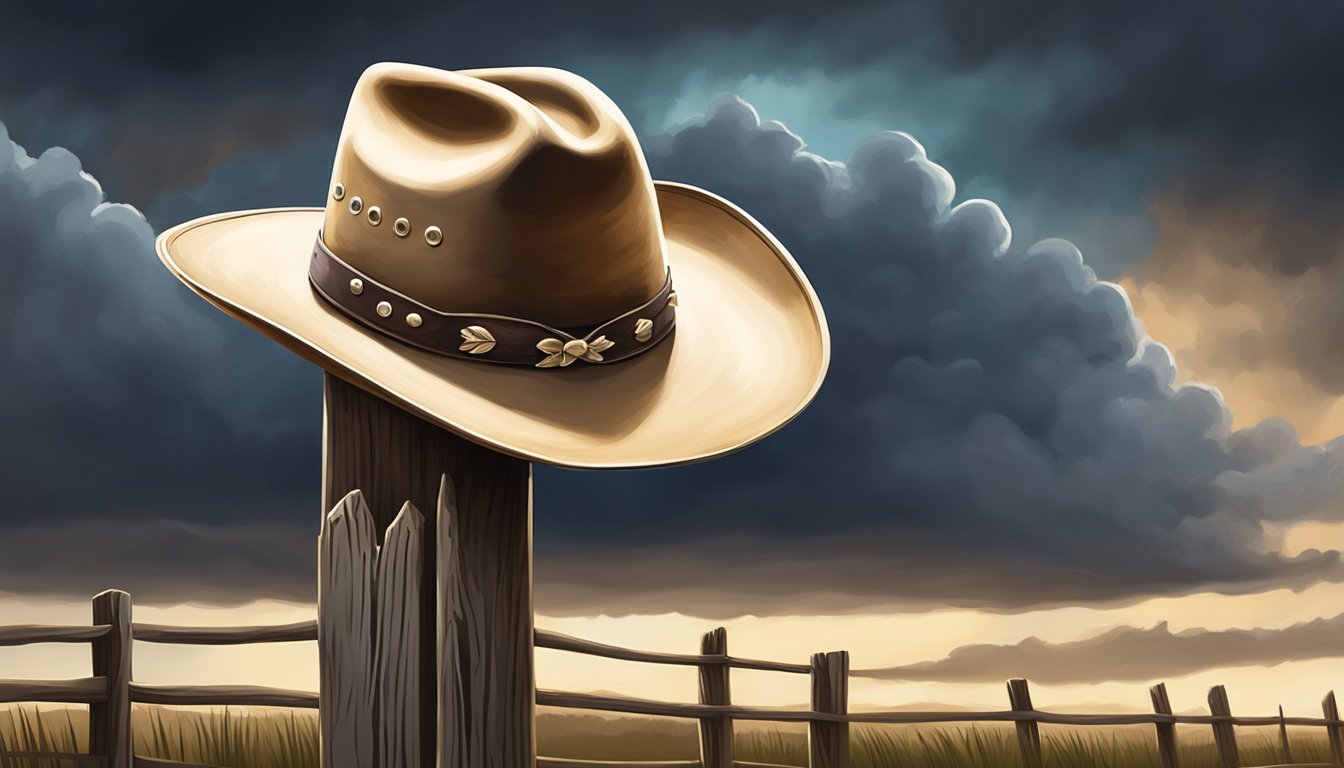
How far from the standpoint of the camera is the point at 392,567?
1986 millimetres

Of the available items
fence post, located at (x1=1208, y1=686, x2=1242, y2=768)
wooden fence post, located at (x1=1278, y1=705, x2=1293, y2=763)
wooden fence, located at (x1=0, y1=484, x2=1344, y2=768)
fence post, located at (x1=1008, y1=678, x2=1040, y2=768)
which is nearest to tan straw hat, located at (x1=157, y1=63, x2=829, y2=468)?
wooden fence, located at (x1=0, y1=484, x2=1344, y2=768)

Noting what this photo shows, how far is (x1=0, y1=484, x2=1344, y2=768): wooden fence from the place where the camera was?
Result: 1.99 meters

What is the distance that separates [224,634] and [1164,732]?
13.3ft

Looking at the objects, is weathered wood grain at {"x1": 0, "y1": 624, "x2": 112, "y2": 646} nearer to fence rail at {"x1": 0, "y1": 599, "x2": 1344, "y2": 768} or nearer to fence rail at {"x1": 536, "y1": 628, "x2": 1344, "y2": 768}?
fence rail at {"x1": 0, "y1": 599, "x2": 1344, "y2": 768}

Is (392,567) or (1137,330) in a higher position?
(1137,330)

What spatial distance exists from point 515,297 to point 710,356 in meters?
0.44

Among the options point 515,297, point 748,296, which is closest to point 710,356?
point 748,296

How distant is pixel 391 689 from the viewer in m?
1.99

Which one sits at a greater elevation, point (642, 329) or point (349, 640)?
point (642, 329)

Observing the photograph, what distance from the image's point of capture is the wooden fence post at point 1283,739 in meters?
5.78

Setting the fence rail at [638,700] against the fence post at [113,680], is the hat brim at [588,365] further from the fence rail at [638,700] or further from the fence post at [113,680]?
the fence post at [113,680]

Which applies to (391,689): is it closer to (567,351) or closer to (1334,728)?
(567,351)

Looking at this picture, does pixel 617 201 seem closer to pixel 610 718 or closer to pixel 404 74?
pixel 404 74

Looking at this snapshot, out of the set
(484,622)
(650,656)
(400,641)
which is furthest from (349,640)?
(650,656)
